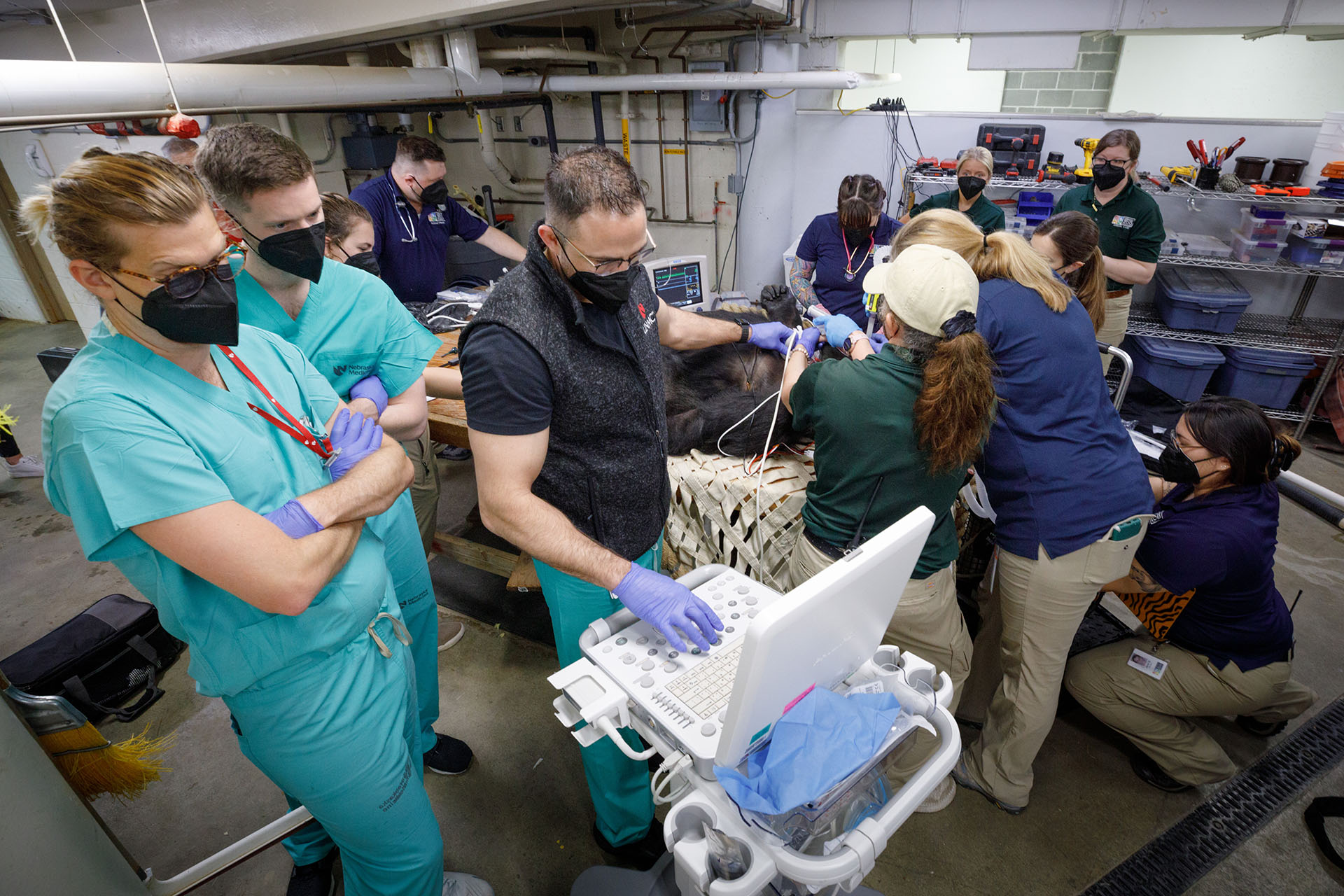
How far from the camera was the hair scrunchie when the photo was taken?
140 cm

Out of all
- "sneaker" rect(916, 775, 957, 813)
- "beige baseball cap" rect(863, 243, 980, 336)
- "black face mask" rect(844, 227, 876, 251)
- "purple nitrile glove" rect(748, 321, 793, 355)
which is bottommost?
"sneaker" rect(916, 775, 957, 813)

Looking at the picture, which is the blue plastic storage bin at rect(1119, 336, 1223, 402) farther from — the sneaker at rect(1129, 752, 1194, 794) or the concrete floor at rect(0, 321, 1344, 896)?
the sneaker at rect(1129, 752, 1194, 794)

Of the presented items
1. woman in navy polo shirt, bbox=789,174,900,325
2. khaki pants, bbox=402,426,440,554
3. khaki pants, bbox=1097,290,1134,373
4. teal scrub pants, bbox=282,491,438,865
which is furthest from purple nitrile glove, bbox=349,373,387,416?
khaki pants, bbox=1097,290,1134,373

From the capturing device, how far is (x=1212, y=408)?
186 centimetres

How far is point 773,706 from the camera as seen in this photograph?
892 millimetres

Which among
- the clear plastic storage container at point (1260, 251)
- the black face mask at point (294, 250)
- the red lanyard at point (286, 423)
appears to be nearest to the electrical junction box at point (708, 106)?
the clear plastic storage container at point (1260, 251)

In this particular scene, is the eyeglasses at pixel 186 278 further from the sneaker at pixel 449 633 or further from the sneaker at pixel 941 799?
the sneaker at pixel 941 799

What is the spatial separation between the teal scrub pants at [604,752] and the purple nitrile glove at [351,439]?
1.61 feet

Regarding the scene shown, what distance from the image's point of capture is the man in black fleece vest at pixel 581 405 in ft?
4.09

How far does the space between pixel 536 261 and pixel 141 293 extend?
65 cm

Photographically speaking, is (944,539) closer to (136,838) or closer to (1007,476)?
(1007,476)

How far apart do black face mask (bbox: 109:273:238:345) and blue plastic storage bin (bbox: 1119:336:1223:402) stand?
470 cm

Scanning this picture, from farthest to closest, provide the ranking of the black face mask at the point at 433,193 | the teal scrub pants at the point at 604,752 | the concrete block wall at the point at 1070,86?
the concrete block wall at the point at 1070,86
the black face mask at the point at 433,193
the teal scrub pants at the point at 604,752

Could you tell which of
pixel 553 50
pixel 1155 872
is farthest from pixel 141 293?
pixel 553 50
